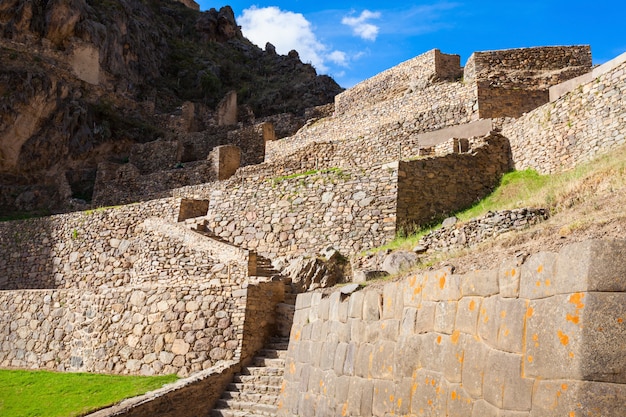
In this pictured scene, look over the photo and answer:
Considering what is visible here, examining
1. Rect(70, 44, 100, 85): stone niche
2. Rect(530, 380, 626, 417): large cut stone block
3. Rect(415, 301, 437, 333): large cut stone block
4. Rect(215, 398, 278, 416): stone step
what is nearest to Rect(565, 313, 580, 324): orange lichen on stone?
Rect(530, 380, 626, 417): large cut stone block

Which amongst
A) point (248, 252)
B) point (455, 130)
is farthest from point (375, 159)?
point (248, 252)

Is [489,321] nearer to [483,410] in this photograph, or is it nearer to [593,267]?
[483,410]

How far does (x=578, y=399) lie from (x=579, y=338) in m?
0.40

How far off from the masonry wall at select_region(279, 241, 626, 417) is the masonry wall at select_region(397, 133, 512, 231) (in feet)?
27.0

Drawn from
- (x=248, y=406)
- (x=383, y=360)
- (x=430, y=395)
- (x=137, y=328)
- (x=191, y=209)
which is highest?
(x=191, y=209)

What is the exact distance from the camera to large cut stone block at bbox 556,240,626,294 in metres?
3.94

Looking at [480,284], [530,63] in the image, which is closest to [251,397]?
[480,284]

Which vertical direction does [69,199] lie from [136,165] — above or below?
below

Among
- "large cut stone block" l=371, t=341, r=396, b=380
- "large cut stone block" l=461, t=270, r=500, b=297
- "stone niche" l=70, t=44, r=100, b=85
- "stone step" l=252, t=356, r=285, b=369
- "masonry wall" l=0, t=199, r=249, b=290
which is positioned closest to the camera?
"large cut stone block" l=461, t=270, r=500, b=297

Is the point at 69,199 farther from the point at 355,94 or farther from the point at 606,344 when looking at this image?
the point at 606,344

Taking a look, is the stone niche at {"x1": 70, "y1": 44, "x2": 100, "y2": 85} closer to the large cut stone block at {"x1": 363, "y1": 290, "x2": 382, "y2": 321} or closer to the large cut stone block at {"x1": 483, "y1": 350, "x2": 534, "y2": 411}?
the large cut stone block at {"x1": 363, "y1": 290, "x2": 382, "y2": 321}

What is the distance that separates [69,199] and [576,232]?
27.0 meters

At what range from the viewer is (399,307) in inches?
261

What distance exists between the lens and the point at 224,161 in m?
27.1
